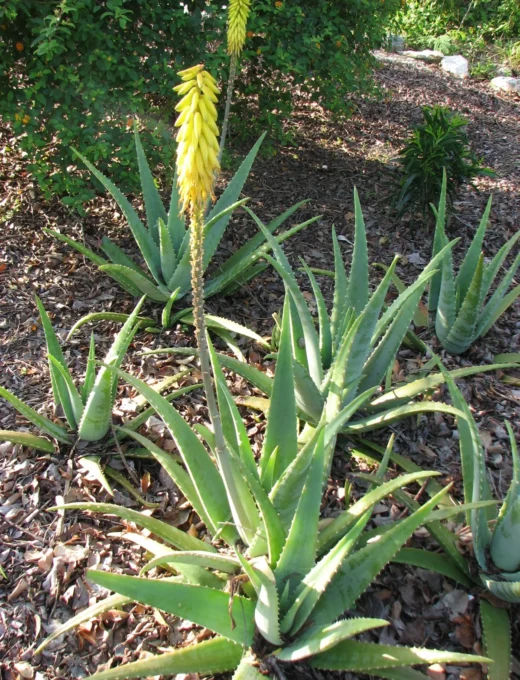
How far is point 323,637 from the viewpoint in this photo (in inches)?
57.6

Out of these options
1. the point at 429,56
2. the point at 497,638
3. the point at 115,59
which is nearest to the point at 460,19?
the point at 429,56

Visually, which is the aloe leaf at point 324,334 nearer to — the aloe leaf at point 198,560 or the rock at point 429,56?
the aloe leaf at point 198,560

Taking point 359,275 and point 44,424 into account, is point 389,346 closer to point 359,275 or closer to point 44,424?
point 359,275

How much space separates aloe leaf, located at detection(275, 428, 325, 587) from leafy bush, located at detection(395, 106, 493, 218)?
2.95 metres

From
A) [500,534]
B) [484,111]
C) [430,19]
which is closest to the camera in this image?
[500,534]

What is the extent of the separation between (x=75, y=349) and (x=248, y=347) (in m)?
0.97

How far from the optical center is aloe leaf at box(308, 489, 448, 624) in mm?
1506

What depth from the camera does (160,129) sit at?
3590 millimetres

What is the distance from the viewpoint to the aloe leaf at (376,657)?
1348 mm

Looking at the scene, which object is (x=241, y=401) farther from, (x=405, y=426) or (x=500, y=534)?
(x=500, y=534)

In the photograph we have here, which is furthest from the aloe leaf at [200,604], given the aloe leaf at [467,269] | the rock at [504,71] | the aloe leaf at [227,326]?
the rock at [504,71]

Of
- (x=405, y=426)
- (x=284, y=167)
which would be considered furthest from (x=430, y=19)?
(x=405, y=426)

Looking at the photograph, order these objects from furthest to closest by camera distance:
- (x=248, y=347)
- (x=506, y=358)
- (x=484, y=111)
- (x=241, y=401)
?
(x=484, y=111) < (x=248, y=347) < (x=506, y=358) < (x=241, y=401)

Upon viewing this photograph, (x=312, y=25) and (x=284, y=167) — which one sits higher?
(x=312, y=25)
